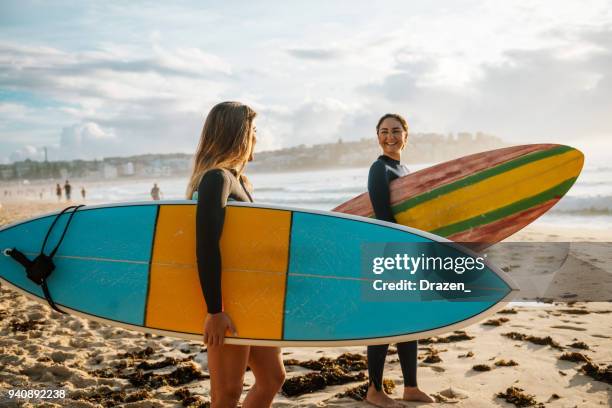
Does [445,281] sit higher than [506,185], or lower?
lower

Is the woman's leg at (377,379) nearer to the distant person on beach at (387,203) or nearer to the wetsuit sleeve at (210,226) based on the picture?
the distant person on beach at (387,203)

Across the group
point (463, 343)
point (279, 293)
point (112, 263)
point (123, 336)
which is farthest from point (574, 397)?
point (123, 336)

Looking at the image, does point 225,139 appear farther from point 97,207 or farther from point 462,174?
point 462,174

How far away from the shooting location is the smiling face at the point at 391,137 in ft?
8.07

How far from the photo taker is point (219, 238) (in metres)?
1.56

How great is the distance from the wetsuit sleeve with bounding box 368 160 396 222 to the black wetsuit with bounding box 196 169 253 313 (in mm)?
1006

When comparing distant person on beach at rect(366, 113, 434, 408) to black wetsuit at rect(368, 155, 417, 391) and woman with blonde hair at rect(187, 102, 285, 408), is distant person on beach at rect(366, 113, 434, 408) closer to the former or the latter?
black wetsuit at rect(368, 155, 417, 391)

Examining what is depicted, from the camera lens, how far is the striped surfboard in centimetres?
270

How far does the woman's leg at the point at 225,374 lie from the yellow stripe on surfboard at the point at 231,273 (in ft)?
0.60

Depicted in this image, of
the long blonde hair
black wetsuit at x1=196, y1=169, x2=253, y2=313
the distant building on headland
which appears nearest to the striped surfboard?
the long blonde hair

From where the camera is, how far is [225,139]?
166cm

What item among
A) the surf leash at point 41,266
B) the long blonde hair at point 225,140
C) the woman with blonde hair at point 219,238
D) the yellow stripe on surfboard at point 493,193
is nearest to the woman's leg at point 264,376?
the woman with blonde hair at point 219,238

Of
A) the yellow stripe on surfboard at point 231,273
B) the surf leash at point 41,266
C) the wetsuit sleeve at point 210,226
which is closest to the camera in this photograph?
the wetsuit sleeve at point 210,226

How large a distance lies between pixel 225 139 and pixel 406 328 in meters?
1.15
